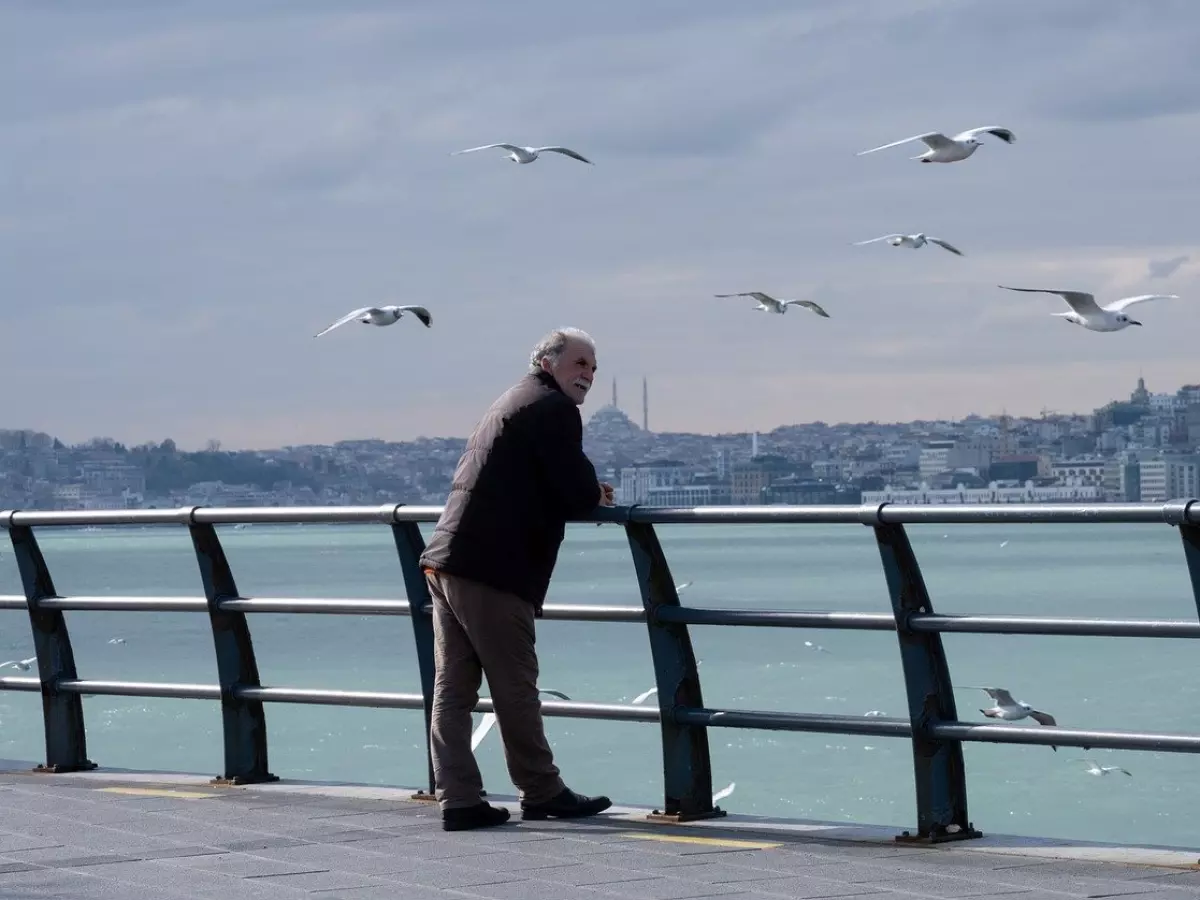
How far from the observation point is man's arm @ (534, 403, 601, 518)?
291 inches

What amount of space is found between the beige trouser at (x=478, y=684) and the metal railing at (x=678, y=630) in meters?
0.18

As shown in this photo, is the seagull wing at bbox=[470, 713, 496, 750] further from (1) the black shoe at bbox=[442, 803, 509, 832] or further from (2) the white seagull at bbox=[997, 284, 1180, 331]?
(2) the white seagull at bbox=[997, 284, 1180, 331]

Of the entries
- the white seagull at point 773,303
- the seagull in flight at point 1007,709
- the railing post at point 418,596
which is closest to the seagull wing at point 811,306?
the white seagull at point 773,303

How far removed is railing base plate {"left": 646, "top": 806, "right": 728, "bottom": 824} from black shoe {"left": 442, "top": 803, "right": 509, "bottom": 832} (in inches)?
20.7

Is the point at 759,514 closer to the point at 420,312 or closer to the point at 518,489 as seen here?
the point at 518,489

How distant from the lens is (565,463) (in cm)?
741

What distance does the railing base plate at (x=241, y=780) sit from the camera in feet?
29.5

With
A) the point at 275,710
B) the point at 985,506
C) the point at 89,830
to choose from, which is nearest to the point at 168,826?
the point at 89,830

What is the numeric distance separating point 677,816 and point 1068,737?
155cm

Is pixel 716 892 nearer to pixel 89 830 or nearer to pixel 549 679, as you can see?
pixel 89 830

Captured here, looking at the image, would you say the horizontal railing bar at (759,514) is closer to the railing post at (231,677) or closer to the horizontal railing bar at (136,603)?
the railing post at (231,677)

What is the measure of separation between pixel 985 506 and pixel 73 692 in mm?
4656

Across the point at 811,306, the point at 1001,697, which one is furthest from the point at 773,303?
the point at 1001,697

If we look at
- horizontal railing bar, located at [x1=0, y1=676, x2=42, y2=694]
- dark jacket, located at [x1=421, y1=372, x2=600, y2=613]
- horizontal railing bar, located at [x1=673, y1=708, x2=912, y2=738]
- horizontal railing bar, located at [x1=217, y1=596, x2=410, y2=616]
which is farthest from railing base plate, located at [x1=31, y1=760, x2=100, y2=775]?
horizontal railing bar, located at [x1=673, y1=708, x2=912, y2=738]
